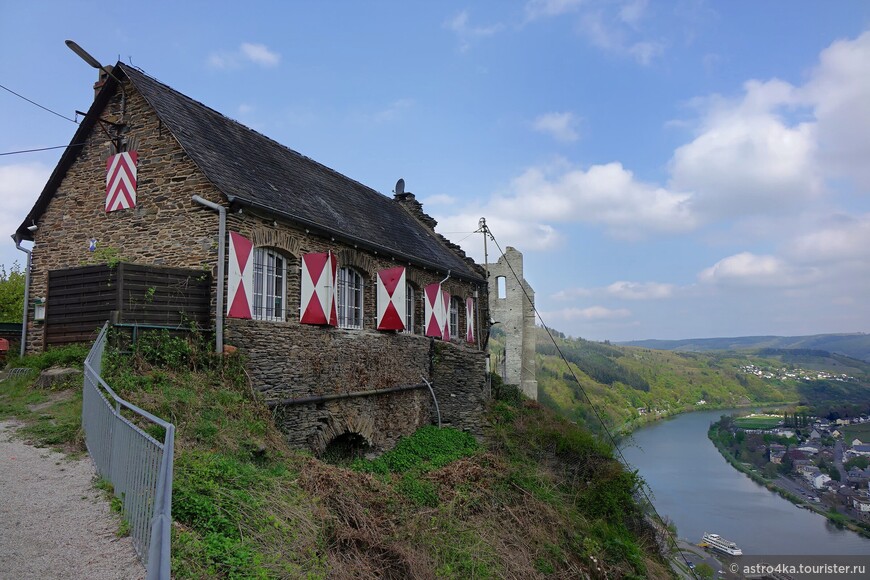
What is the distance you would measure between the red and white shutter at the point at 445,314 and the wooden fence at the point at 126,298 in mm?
7956

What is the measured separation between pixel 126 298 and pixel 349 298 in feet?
15.8

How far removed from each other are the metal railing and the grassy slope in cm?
39

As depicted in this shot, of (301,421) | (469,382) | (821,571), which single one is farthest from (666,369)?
(301,421)

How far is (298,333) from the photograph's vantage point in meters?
10.3

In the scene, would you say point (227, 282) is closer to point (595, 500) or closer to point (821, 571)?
point (595, 500)

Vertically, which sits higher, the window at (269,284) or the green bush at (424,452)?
the window at (269,284)

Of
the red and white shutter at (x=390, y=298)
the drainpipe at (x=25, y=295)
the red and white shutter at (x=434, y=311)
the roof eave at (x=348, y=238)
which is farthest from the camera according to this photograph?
the red and white shutter at (x=434, y=311)

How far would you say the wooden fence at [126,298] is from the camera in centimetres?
862

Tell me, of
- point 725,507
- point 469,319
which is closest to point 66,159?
point 469,319

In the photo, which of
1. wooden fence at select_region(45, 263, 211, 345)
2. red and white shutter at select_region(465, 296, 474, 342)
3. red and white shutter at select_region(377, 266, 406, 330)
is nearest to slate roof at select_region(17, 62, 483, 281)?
red and white shutter at select_region(377, 266, 406, 330)

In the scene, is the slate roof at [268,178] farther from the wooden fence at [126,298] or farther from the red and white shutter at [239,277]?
the wooden fence at [126,298]

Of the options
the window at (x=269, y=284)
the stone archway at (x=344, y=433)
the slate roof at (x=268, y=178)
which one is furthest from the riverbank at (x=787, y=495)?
the window at (x=269, y=284)

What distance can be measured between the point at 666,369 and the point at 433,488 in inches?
3405

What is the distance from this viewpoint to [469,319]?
61.7 ft
